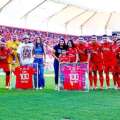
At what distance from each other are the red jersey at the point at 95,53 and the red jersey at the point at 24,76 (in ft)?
6.15

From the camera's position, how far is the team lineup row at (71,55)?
1548cm

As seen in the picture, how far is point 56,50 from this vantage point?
614 inches

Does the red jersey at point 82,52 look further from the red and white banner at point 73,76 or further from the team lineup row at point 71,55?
the red and white banner at point 73,76

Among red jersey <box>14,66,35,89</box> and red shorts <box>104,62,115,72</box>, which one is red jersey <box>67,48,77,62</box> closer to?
red shorts <box>104,62,115,72</box>

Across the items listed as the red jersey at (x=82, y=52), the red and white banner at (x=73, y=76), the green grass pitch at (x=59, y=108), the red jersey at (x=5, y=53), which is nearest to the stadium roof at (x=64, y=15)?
the red jersey at (x=5, y=53)

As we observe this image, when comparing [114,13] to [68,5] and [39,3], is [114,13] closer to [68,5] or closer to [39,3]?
[68,5]

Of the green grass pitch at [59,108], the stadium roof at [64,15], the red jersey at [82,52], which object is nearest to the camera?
the green grass pitch at [59,108]

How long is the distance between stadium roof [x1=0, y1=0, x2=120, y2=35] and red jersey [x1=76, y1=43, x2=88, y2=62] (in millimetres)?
11716

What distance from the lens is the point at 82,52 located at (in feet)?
51.2

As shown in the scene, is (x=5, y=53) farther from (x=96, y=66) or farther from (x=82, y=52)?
(x=96, y=66)

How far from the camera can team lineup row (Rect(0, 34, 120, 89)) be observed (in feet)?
50.8

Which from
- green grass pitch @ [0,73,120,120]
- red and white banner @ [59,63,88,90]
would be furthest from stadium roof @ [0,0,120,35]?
green grass pitch @ [0,73,120,120]

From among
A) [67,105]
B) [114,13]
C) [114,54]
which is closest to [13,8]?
[114,13]

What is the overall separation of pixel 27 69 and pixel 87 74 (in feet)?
6.46
